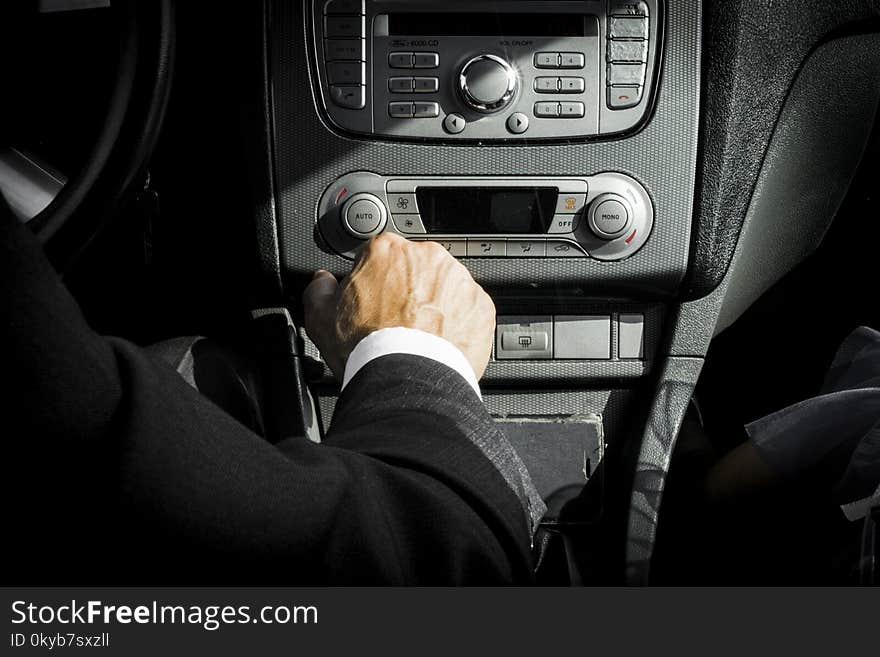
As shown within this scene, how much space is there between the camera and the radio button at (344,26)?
3.01 ft

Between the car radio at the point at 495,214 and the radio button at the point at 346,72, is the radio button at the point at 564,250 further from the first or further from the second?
the radio button at the point at 346,72

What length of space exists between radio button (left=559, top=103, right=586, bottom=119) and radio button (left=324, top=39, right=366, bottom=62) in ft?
0.71

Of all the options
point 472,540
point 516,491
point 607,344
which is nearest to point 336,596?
point 472,540

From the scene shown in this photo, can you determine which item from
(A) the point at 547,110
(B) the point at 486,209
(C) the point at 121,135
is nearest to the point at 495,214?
(B) the point at 486,209

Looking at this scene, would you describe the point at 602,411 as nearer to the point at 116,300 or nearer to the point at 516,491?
the point at 516,491

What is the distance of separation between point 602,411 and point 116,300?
0.67 metres

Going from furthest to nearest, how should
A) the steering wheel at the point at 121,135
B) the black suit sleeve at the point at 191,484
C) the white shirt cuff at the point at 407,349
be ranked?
the steering wheel at the point at 121,135, the white shirt cuff at the point at 407,349, the black suit sleeve at the point at 191,484

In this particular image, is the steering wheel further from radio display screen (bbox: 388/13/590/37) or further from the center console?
radio display screen (bbox: 388/13/590/37)

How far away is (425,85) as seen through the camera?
3.03ft

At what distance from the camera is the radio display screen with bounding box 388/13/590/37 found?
91 cm

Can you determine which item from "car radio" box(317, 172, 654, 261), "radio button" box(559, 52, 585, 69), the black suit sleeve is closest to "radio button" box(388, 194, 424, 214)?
"car radio" box(317, 172, 654, 261)

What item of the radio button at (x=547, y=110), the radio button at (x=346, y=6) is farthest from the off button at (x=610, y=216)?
the radio button at (x=346, y=6)

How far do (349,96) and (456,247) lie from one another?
197 millimetres

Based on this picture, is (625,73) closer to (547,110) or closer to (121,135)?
(547,110)
